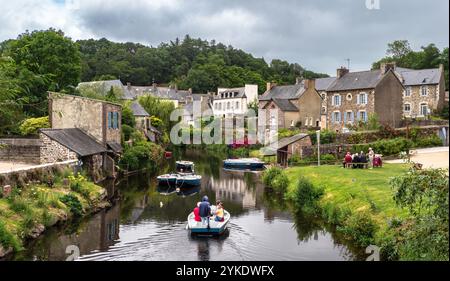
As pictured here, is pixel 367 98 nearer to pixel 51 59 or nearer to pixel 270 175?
pixel 270 175

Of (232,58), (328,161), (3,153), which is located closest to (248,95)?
(232,58)

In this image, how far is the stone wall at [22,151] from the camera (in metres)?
29.3

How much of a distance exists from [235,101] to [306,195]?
5173 centimetres

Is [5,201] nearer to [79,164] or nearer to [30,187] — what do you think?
[30,187]

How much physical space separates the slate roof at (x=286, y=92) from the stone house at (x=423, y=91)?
12153mm

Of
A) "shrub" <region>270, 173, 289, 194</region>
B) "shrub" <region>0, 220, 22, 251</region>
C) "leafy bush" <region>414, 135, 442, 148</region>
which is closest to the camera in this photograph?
"shrub" <region>0, 220, 22, 251</region>

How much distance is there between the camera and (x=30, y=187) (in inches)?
793

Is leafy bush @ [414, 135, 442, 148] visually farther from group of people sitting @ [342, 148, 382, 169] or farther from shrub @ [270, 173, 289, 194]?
shrub @ [270, 173, 289, 194]

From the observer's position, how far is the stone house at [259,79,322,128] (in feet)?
177

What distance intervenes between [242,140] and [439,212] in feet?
151

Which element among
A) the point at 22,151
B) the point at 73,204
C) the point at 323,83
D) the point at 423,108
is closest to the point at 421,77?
the point at 423,108

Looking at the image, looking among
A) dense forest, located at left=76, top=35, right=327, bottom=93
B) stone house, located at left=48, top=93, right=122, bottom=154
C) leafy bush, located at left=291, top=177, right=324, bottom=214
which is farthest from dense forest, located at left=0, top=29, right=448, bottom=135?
leafy bush, located at left=291, top=177, right=324, bottom=214

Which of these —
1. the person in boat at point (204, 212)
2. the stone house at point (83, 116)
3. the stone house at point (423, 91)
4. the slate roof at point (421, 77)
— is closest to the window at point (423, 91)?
the stone house at point (423, 91)

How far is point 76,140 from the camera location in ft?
97.9
